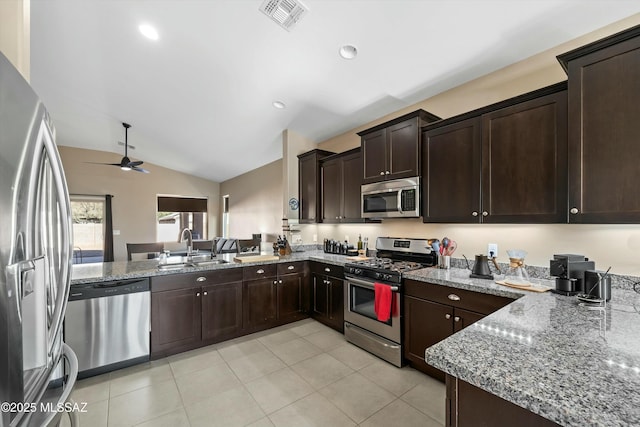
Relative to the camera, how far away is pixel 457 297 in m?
2.19

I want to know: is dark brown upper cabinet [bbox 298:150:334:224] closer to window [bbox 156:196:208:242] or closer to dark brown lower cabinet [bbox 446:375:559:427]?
dark brown lower cabinet [bbox 446:375:559:427]

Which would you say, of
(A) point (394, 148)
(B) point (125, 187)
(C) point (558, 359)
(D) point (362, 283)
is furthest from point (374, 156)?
(B) point (125, 187)

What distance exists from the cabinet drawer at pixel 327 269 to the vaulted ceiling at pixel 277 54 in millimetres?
2122

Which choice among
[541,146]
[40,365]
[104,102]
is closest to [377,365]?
[541,146]

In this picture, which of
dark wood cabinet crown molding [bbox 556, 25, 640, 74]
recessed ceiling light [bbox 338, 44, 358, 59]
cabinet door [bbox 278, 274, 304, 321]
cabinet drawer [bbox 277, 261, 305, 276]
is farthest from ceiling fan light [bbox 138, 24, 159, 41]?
dark wood cabinet crown molding [bbox 556, 25, 640, 74]

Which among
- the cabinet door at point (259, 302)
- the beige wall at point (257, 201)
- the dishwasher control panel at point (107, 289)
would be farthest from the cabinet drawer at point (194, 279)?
the beige wall at point (257, 201)

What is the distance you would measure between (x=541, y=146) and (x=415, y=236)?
1.54 m

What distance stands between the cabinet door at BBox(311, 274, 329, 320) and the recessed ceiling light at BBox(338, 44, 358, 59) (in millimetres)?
2599

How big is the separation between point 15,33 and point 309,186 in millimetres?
3447

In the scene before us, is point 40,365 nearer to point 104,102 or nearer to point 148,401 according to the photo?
point 148,401

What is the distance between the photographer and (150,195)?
8.15 meters

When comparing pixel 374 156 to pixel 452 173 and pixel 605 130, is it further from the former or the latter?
pixel 605 130

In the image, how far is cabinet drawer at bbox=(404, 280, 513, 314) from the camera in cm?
199

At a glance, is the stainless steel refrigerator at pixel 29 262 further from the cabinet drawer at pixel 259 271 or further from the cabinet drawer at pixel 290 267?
the cabinet drawer at pixel 290 267
